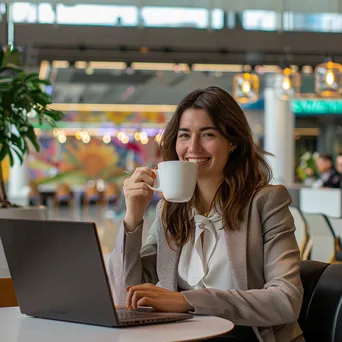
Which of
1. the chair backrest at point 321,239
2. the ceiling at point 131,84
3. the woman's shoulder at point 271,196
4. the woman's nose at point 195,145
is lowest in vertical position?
the chair backrest at point 321,239

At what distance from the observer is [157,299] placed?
83.7 inches

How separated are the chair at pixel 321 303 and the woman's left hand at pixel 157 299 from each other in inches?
19.6

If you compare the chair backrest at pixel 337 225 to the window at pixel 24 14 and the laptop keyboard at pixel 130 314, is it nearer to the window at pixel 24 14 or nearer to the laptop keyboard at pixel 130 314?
the laptop keyboard at pixel 130 314

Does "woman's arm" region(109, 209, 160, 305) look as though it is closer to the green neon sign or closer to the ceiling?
the ceiling

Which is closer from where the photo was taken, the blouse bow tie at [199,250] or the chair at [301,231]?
the blouse bow tie at [199,250]

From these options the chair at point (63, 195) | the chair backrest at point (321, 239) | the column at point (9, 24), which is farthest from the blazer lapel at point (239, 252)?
the chair at point (63, 195)

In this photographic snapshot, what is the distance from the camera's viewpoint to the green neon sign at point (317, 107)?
23.8 metres

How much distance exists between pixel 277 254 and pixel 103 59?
11.1 meters

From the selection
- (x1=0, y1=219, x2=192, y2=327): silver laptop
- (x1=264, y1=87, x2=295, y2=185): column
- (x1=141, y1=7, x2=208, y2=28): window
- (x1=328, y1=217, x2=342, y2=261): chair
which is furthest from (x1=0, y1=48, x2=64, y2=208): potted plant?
(x1=264, y1=87, x2=295, y2=185): column

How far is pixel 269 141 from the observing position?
17875mm

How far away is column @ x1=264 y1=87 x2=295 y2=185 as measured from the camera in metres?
17.3

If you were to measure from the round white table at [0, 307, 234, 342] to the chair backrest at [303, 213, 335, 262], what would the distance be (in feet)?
13.7

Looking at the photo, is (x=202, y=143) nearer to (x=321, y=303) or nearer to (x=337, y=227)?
(x=321, y=303)

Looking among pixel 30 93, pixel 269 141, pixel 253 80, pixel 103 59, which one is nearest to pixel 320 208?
pixel 253 80
